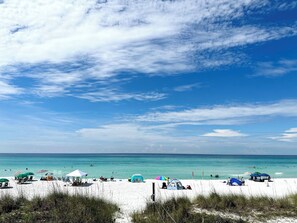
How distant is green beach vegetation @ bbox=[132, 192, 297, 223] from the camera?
29.1 feet

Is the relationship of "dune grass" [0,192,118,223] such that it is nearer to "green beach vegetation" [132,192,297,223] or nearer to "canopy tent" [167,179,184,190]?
"green beach vegetation" [132,192,297,223]

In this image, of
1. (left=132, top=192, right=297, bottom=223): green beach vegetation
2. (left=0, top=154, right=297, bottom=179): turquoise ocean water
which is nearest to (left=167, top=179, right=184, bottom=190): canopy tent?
(left=0, top=154, right=297, bottom=179): turquoise ocean water

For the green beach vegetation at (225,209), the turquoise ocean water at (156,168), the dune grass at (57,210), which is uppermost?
the dune grass at (57,210)

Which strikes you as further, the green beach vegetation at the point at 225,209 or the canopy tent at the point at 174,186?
the canopy tent at the point at 174,186

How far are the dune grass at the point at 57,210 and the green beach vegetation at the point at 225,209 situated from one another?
1244 mm

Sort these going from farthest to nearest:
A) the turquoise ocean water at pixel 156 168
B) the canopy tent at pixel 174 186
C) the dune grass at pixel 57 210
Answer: the turquoise ocean water at pixel 156 168 → the canopy tent at pixel 174 186 → the dune grass at pixel 57 210

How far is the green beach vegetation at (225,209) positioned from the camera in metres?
8.87

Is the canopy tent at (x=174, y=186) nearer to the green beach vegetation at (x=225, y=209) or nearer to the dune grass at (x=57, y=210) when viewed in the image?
the green beach vegetation at (x=225, y=209)

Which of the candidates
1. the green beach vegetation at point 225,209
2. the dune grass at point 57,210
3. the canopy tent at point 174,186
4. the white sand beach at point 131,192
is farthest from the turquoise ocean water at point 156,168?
the dune grass at point 57,210

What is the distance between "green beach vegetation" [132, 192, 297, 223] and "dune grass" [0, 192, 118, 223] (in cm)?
124

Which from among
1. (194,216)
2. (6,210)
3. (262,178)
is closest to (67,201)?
(6,210)

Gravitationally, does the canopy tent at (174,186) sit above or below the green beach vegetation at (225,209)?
below

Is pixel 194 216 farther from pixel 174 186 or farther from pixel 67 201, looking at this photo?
pixel 174 186

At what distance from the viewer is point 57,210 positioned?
329 inches
